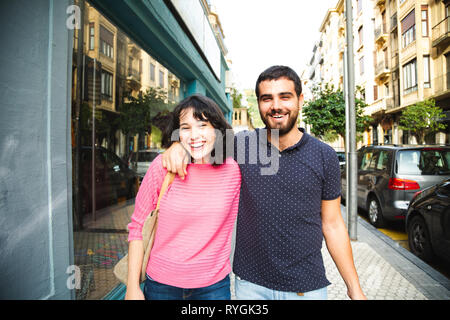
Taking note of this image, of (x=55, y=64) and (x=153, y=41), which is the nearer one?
(x=55, y=64)

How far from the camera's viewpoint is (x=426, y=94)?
20.8 meters

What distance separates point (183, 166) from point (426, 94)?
24.0m

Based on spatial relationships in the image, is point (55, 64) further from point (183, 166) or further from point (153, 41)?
point (153, 41)

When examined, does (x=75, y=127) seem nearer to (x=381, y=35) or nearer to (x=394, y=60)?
(x=394, y=60)

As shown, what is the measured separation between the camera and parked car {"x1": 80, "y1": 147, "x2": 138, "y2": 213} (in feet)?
10.8

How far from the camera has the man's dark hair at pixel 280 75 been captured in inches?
75.9

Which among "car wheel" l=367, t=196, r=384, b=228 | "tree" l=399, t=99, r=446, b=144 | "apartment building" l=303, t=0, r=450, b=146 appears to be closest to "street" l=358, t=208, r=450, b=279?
"car wheel" l=367, t=196, r=384, b=228

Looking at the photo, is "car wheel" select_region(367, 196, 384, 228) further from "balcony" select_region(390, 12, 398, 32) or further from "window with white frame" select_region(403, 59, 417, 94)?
"balcony" select_region(390, 12, 398, 32)

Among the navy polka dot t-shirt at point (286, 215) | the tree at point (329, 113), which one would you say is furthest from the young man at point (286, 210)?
the tree at point (329, 113)

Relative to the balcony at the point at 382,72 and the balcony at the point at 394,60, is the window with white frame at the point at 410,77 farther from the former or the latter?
the balcony at the point at 382,72

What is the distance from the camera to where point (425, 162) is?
20.5ft

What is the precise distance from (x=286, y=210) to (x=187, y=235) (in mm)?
572

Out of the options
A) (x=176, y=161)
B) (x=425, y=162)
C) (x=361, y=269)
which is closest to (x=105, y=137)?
(x=176, y=161)
